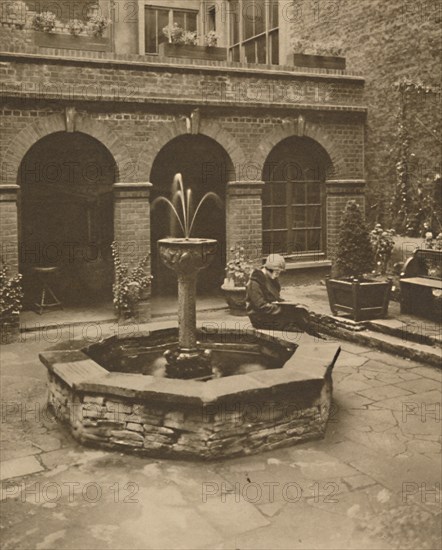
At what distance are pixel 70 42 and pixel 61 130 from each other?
6.17ft

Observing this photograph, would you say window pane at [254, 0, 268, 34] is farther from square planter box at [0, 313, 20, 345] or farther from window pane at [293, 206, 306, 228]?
square planter box at [0, 313, 20, 345]

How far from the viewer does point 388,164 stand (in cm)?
1366

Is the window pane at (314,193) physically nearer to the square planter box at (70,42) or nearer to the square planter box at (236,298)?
the square planter box at (236,298)

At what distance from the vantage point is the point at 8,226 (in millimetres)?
10758

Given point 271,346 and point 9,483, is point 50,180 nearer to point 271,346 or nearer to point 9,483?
point 271,346

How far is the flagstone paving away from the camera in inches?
174

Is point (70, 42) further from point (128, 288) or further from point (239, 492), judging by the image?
point (239, 492)

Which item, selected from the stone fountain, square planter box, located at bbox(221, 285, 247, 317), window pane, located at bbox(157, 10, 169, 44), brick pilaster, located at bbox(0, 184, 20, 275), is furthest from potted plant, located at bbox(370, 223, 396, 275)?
window pane, located at bbox(157, 10, 169, 44)

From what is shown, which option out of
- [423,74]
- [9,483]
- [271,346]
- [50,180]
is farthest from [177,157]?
[9,483]

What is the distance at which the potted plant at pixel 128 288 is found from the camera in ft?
38.2

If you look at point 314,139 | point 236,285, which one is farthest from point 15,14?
point 236,285

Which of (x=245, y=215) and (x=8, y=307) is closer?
(x=8, y=307)

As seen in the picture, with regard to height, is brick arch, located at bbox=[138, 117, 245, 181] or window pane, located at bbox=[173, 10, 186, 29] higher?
window pane, located at bbox=[173, 10, 186, 29]

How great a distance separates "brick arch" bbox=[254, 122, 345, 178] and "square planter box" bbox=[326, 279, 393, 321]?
361 centimetres
